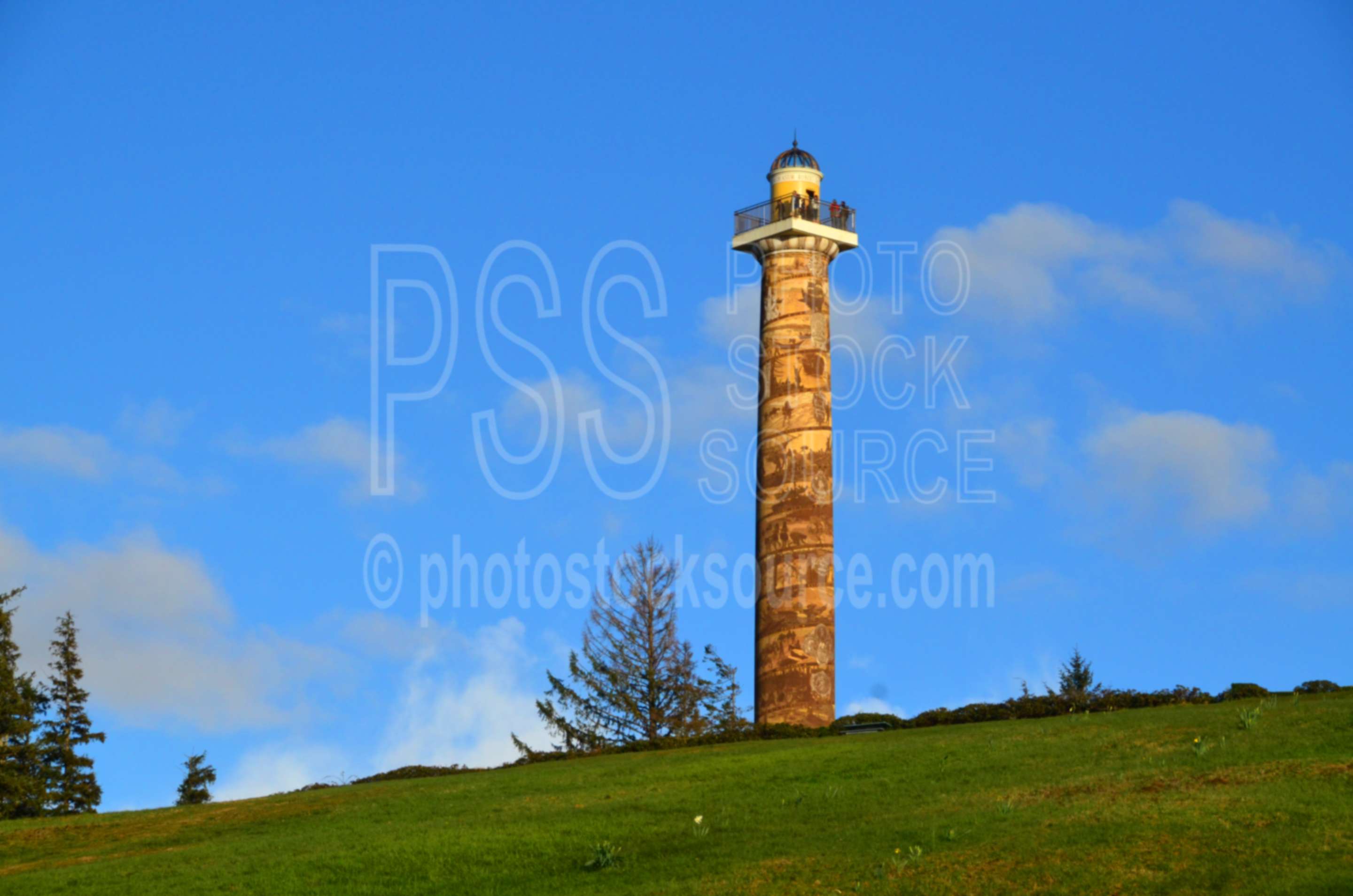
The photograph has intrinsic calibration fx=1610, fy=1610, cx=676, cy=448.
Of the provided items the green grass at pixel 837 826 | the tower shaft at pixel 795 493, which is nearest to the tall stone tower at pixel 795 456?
the tower shaft at pixel 795 493

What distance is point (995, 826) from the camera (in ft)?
68.7

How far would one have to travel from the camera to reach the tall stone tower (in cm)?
4109

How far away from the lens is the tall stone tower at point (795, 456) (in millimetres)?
41094

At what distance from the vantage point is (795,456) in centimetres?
4222

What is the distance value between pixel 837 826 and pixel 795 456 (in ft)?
66.3

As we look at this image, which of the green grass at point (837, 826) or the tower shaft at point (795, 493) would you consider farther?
the tower shaft at point (795, 493)

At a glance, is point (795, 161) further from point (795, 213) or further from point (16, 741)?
point (16, 741)

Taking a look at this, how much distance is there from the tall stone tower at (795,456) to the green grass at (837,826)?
28.5 feet

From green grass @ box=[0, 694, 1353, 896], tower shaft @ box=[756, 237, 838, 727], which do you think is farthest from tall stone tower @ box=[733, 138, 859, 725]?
green grass @ box=[0, 694, 1353, 896]

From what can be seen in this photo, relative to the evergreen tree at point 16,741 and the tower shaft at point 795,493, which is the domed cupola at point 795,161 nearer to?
the tower shaft at point 795,493

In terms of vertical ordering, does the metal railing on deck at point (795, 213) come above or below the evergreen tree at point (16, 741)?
above

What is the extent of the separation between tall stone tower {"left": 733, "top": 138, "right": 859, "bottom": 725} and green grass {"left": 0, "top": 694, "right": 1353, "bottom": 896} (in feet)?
28.5

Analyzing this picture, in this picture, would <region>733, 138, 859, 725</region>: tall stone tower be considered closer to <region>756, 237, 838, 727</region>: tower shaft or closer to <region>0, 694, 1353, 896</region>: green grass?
<region>756, 237, 838, 727</region>: tower shaft

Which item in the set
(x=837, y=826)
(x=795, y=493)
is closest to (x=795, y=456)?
A: (x=795, y=493)
